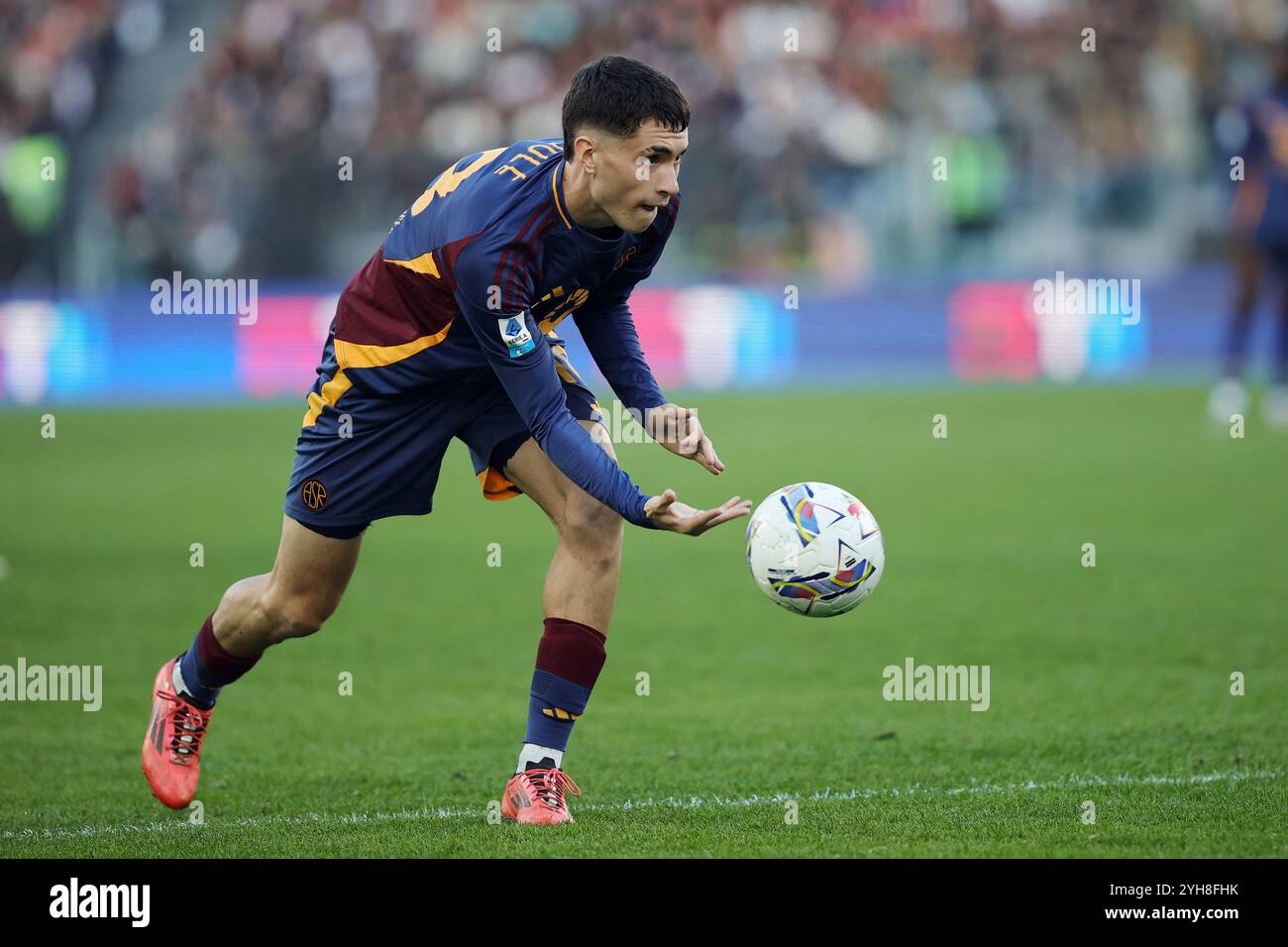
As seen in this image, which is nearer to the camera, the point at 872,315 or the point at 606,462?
the point at 606,462

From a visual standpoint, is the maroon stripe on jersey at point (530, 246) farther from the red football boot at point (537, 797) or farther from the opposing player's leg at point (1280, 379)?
the opposing player's leg at point (1280, 379)

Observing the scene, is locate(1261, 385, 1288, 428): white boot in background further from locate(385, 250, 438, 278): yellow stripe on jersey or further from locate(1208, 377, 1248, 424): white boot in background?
locate(385, 250, 438, 278): yellow stripe on jersey

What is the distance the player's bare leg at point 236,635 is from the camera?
5.20 meters

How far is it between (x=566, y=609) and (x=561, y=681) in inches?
8.6

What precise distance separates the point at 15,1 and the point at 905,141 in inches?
484

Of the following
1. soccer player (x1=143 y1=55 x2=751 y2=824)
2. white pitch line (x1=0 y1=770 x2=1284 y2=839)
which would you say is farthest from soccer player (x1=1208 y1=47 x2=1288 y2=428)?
soccer player (x1=143 y1=55 x2=751 y2=824)

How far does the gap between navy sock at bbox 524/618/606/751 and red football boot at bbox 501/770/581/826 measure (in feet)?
0.36

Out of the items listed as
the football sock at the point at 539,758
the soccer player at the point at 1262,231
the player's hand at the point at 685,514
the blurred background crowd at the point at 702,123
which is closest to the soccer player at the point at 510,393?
the football sock at the point at 539,758

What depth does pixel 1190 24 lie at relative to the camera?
21688mm

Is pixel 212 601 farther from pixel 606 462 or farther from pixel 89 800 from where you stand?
pixel 606 462

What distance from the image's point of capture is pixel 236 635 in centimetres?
536

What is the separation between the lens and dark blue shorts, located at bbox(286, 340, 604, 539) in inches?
201

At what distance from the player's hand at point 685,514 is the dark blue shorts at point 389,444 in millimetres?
889

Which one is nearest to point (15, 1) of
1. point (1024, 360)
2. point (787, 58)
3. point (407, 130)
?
point (407, 130)
